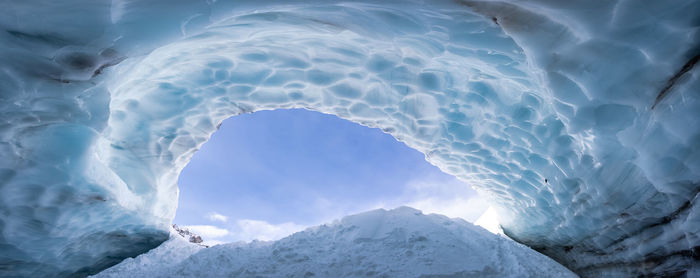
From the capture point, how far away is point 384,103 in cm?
531

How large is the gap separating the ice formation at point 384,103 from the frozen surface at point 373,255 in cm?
84

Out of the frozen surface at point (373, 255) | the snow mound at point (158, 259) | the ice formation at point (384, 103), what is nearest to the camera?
the ice formation at point (384, 103)

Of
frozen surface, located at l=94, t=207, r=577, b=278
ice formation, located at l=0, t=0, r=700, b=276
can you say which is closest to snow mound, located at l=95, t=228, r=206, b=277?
frozen surface, located at l=94, t=207, r=577, b=278

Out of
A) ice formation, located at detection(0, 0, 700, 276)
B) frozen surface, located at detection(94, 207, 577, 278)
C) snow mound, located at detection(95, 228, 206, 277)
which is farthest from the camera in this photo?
snow mound, located at detection(95, 228, 206, 277)

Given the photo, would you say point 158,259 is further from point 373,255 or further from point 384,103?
point 384,103

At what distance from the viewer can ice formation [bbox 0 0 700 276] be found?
9.21 ft

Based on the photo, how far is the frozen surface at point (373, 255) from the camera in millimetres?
4361

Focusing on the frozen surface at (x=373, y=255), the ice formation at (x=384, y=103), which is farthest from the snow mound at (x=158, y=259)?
the ice formation at (x=384, y=103)

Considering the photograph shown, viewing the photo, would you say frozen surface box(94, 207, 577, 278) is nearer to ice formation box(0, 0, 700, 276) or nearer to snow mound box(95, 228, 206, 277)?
snow mound box(95, 228, 206, 277)

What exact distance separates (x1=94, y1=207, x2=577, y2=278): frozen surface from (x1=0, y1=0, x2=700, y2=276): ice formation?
33.1 inches

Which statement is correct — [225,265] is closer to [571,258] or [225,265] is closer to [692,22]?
[571,258]

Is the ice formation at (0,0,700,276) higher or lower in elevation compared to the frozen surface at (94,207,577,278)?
higher

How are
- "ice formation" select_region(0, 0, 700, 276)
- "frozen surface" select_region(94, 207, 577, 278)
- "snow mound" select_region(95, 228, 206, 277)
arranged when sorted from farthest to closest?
1. "snow mound" select_region(95, 228, 206, 277)
2. "frozen surface" select_region(94, 207, 577, 278)
3. "ice formation" select_region(0, 0, 700, 276)

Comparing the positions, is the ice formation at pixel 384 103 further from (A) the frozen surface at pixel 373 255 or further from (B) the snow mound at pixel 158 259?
(A) the frozen surface at pixel 373 255
